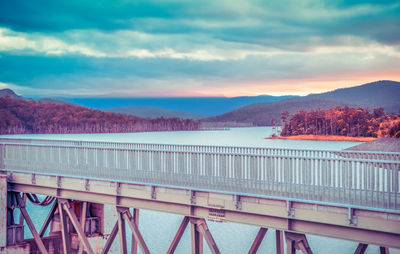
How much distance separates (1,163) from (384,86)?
102m

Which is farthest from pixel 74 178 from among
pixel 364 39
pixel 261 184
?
pixel 364 39

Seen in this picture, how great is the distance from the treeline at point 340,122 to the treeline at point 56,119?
211 ft

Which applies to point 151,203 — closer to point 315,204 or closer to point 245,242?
point 315,204

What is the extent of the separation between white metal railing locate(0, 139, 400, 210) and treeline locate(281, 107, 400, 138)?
246ft

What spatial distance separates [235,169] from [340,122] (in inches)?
4240

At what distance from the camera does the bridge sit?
12.1m

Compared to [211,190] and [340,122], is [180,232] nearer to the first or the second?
[211,190]

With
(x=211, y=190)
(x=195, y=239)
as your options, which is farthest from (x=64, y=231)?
(x=211, y=190)

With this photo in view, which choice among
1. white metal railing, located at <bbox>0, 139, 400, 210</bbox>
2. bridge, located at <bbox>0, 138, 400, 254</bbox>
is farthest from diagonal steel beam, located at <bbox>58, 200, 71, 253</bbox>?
white metal railing, located at <bbox>0, 139, 400, 210</bbox>

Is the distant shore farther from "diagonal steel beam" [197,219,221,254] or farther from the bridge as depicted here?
"diagonal steel beam" [197,219,221,254]

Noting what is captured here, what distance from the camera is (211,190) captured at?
14.8 m

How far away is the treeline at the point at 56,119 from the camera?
13900 cm

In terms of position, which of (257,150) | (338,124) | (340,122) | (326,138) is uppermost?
(340,122)

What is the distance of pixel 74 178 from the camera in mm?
19672
